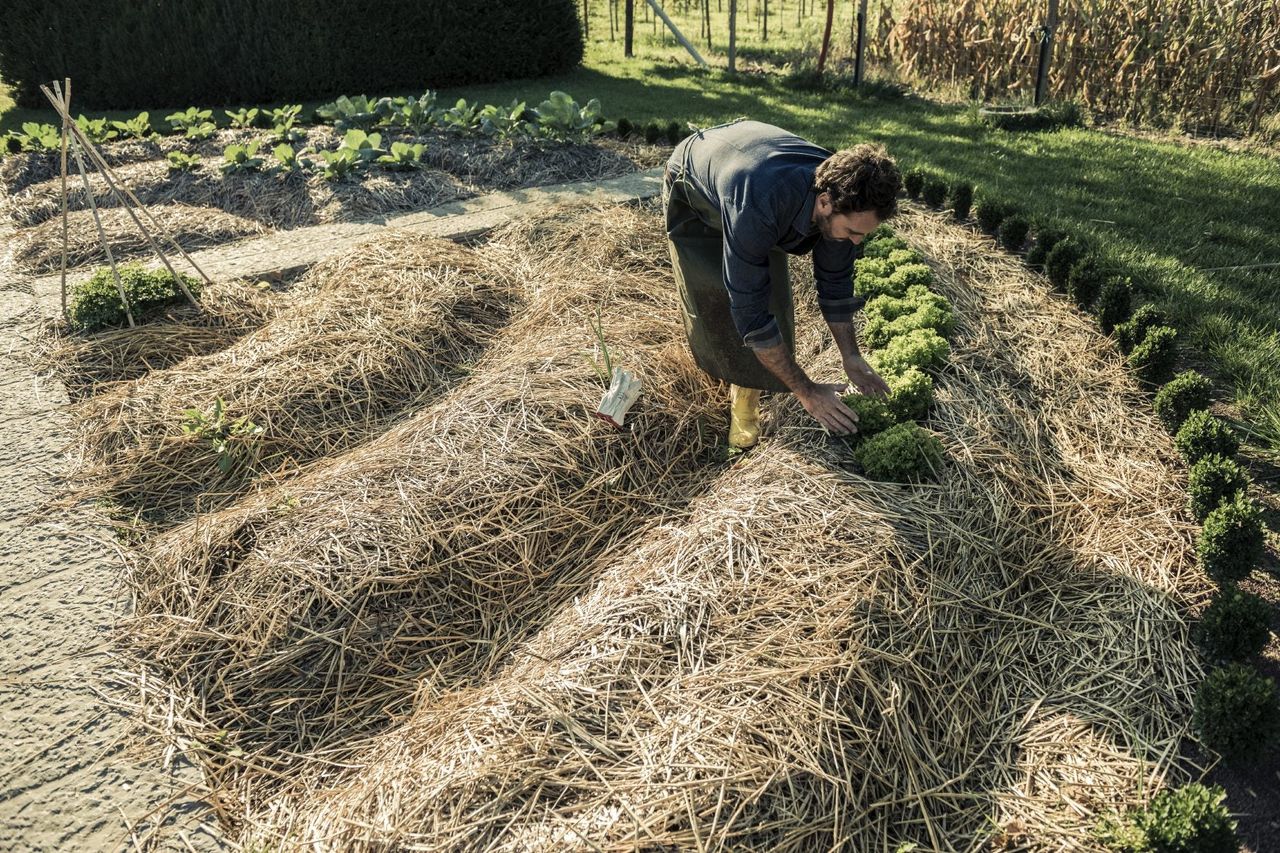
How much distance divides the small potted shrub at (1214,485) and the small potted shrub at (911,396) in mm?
1193

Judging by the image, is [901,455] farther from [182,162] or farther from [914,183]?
[182,162]

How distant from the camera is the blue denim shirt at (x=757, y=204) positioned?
3117mm

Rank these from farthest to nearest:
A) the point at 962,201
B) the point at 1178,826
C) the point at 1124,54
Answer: the point at 1124,54, the point at 962,201, the point at 1178,826

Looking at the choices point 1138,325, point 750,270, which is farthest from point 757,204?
point 1138,325

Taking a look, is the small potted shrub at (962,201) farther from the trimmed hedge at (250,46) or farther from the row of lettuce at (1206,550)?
the trimmed hedge at (250,46)

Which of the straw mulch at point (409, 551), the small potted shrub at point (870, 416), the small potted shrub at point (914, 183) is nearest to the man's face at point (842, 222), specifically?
the small potted shrub at point (870, 416)

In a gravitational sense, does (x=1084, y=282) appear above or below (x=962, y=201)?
below

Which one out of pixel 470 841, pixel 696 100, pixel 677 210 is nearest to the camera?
pixel 470 841

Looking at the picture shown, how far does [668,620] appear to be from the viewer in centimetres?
302

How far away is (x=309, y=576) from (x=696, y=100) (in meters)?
10.0

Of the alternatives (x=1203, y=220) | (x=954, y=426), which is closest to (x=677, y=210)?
(x=954, y=426)

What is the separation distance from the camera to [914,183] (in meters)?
6.88

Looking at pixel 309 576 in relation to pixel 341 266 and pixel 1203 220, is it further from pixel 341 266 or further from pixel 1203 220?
pixel 1203 220

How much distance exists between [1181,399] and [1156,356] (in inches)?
15.9
